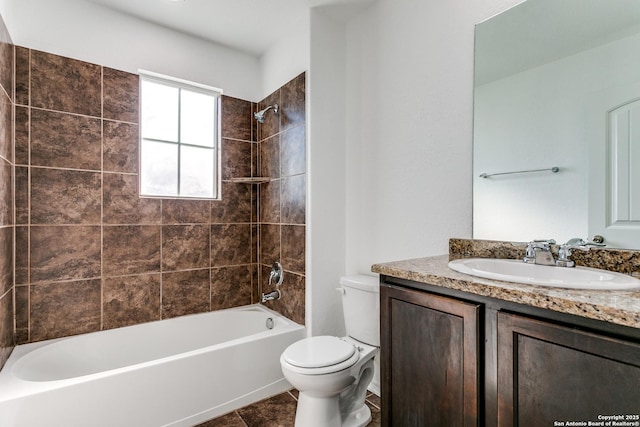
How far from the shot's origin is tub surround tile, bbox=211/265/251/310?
2.59 metres

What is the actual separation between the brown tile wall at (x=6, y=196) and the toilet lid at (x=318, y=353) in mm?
1514

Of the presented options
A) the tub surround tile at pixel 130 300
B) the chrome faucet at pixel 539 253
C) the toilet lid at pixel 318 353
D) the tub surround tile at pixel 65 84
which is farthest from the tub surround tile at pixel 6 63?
the chrome faucet at pixel 539 253

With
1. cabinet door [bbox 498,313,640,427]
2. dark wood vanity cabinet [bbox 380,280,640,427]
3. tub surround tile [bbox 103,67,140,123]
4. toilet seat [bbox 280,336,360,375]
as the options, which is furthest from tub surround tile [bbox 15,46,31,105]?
cabinet door [bbox 498,313,640,427]

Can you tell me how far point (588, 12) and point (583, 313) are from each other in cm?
121

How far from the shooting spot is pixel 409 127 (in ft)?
6.08

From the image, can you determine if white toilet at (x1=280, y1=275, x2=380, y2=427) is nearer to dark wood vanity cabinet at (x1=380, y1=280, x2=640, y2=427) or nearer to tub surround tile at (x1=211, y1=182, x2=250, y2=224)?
dark wood vanity cabinet at (x1=380, y1=280, x2=640, y2=427)

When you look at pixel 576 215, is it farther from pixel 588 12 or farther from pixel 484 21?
pixel 484 21

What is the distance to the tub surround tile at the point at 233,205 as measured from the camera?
8.57 ft

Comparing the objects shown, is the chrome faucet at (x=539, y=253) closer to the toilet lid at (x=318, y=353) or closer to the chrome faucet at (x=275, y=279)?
the toilet lid at (x=318, y=353)

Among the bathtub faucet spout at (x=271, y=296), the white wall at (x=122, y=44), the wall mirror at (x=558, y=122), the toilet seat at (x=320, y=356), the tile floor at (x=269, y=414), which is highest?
the white wall at (x=122, y=44)

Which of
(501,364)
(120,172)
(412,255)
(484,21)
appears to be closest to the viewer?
(501,364)

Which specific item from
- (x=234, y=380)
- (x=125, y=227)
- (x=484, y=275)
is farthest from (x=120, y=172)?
(x=484, y=275)

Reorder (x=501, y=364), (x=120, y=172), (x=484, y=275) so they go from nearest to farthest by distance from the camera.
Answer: (x=501, y=364), (x=484, y=275), (x=120, y=172)

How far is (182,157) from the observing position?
A: 8.24ft
